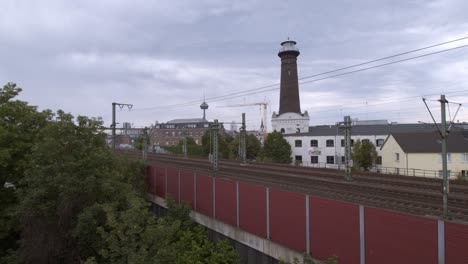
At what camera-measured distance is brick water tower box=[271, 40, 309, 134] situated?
8144cm

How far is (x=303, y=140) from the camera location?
237ft

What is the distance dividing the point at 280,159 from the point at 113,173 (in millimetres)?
45330

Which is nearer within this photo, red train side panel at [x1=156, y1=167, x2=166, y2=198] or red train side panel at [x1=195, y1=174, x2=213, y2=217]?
red train side panel at [x1=195, y1=174, x2=213, y2=217]

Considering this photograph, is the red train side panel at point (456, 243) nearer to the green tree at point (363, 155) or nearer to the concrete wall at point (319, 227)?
the concrete wall at point (319, 227)

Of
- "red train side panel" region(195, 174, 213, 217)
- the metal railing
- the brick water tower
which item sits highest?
the brick water tower

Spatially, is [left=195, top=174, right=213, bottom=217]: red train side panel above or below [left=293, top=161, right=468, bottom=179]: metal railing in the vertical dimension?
above

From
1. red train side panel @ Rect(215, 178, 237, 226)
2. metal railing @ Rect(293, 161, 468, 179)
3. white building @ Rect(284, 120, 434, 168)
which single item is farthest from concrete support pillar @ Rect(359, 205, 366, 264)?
white building @ Rect(284, 120, 434, 168)

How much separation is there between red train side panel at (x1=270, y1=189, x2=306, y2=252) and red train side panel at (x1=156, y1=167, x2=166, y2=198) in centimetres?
1723

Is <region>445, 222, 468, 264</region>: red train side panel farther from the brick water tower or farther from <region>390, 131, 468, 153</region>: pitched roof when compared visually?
the brick water tower

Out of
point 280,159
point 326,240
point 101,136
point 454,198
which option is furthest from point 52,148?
point 280,159

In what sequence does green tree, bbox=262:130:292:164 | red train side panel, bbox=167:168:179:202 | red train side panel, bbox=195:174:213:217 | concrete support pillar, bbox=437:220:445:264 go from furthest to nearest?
green tree, bbox=262:130:292:164 < red train side panel, bbox=167:168:179:202 < red train side panel, bbox=195:174:213:217 < concrete support pillar, bbox=437:220:445:264

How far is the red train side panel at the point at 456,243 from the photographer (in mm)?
9656

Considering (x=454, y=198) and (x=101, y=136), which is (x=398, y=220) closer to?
(x=454, y=198)

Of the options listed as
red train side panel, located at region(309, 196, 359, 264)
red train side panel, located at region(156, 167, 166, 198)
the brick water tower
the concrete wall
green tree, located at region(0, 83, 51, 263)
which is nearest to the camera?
the concrete wall
